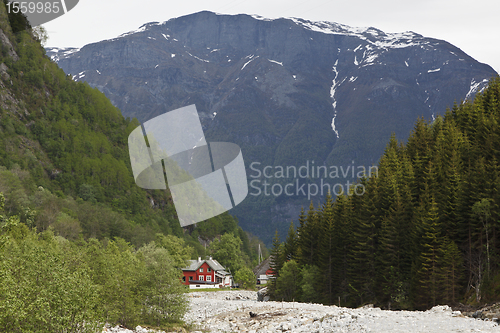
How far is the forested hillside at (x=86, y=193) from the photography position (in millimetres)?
39719

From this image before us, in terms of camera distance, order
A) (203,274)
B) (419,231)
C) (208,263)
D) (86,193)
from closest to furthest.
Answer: (419,231), (203,274), (208,263), (86,193)

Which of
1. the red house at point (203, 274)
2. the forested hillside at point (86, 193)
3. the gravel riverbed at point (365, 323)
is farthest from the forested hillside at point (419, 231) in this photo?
the red house at point (203, 274)

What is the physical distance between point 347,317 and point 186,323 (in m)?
15.8

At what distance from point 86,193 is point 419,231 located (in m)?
112

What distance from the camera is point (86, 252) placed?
48.1 m

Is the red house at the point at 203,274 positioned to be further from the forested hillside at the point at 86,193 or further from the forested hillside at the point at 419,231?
the forested hillside at the point at 419,231

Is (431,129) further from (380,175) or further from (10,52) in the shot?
(10,52)

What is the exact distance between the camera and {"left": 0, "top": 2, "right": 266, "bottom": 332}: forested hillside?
39.7 metres

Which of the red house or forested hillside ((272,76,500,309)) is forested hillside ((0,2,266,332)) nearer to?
the red house

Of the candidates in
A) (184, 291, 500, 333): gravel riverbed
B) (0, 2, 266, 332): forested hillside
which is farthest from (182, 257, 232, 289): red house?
(184, 291, 500, 333): gravel riverbed

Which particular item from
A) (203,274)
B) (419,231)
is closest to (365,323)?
(419,231)

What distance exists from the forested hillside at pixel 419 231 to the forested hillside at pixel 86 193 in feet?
62.7

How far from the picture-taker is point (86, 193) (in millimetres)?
133625

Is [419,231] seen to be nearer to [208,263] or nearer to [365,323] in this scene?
[365,323]
